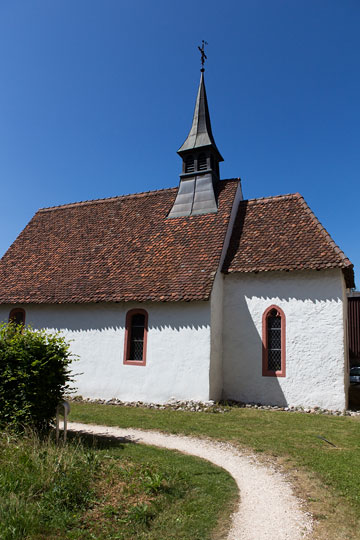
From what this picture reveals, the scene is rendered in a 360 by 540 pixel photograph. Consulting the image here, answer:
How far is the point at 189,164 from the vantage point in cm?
1983

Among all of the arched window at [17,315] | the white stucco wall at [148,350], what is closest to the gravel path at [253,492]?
the white stucco wall at [148,350]

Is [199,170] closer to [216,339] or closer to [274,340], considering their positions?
[216,339]

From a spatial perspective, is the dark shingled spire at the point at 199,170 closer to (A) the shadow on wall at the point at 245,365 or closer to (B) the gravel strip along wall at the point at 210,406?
(A) the shadow on wall at the point at 245,365

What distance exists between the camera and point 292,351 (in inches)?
557

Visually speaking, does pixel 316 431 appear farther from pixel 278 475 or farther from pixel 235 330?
pixel 235 330

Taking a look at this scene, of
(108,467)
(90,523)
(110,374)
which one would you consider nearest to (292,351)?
(110,374)

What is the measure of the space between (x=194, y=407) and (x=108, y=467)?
7093mm

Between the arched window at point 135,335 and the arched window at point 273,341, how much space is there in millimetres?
4649

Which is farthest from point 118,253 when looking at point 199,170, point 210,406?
point 210,406

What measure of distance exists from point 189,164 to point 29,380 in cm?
1459

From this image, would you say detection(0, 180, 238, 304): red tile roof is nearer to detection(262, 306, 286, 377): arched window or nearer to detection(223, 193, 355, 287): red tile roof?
detection(223, 193, 355, 287): red tile roof

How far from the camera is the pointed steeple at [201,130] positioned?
769 inches

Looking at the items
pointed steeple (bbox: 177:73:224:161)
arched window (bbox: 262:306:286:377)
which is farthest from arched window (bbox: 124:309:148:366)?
pointed steeple (bbox: 177:73:224:161)

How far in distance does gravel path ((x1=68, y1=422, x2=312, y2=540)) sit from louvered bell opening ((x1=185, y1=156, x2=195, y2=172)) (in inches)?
533
